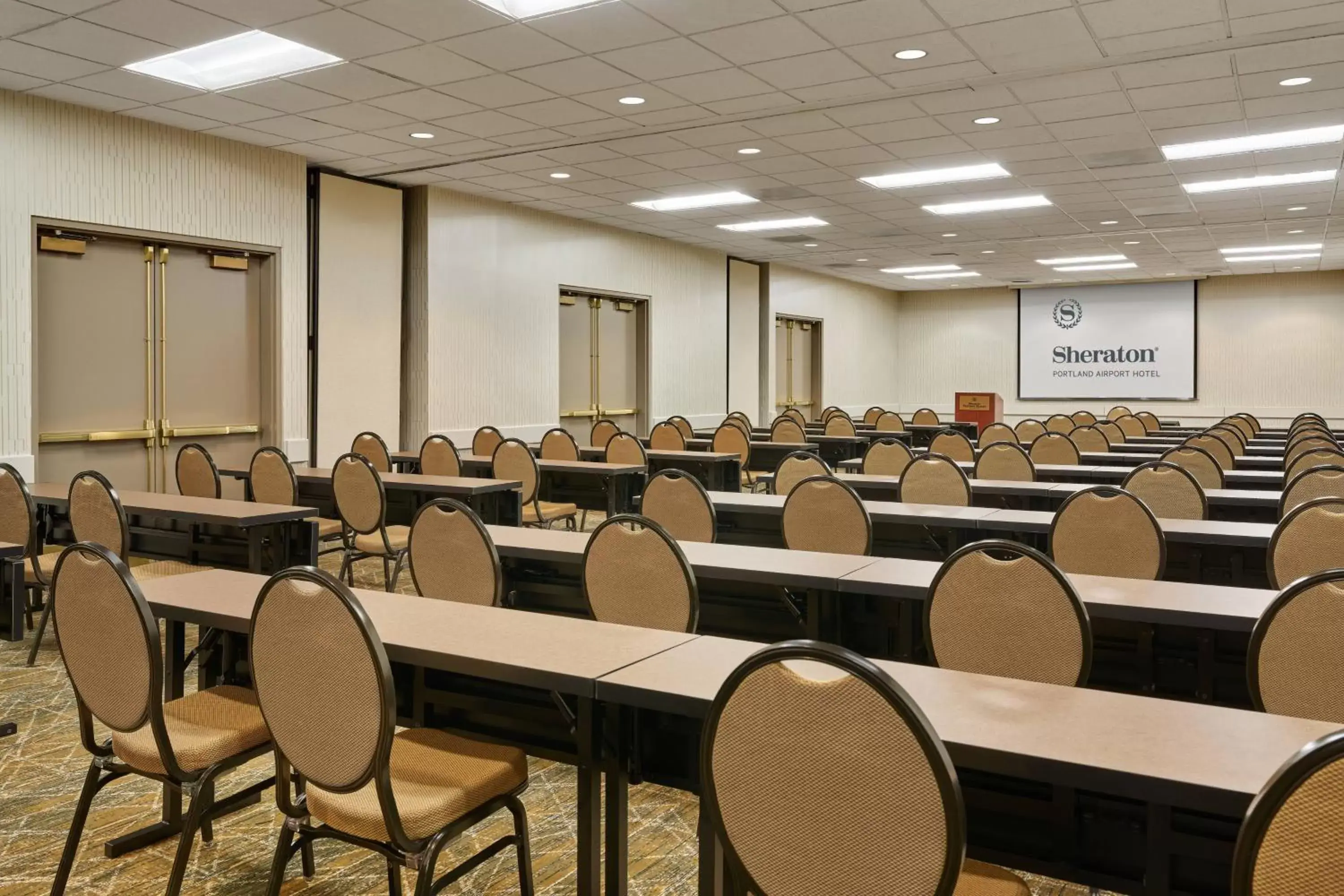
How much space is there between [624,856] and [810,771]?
0.89m

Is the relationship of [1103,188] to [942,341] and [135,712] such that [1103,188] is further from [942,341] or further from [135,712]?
[942,341]

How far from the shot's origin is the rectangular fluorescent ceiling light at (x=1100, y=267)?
55.6 feet

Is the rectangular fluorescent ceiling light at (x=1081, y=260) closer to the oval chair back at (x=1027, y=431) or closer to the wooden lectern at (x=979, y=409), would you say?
the wooden lectern at (x=979, y=409)

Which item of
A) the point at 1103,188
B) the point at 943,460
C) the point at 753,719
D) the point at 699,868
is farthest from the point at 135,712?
the point at 1103,188

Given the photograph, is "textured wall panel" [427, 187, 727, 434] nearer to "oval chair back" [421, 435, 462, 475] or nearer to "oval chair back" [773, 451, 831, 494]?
"oval chair back" [421, 435, 462, 475]

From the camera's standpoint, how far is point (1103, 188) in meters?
10.3

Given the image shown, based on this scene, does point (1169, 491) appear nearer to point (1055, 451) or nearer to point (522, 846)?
point (1055, 451)

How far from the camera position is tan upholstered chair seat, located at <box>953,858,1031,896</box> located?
72.9 inches

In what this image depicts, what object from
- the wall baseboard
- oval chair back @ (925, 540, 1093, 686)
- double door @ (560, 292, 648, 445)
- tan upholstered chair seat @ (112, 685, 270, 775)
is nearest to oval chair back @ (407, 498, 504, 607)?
tan upholstered chair seat @ (112, 685, 270, 775)

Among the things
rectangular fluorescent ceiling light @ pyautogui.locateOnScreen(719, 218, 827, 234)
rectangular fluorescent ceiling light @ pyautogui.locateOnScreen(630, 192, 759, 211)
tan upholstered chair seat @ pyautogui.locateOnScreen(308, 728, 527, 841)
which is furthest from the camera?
rectangular fluorescent ceiling light @ pyautogui.locateOnScreen(719, 218, 827, 234)

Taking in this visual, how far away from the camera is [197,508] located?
5.18 metres

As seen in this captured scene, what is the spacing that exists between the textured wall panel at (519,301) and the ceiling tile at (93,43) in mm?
4203

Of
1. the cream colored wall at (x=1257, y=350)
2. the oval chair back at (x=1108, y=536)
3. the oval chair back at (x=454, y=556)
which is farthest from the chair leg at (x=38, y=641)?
the cream colored wall at (x=1257, y=350)

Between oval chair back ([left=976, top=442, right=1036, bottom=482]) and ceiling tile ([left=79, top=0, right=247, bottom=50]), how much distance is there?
539 centimetres
